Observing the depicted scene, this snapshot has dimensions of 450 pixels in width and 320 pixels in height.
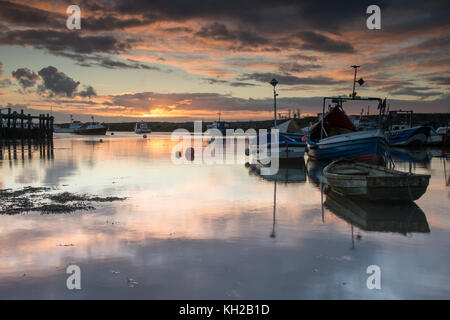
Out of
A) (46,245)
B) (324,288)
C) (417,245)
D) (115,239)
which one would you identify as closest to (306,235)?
(417,245)

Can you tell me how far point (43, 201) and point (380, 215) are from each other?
10685mm

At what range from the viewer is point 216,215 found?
37.4 ft

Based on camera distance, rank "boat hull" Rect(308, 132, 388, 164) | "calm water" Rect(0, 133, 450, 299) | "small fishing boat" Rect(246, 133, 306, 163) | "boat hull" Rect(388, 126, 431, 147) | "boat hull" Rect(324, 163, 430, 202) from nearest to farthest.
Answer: "calm water" Rect(0, 133, 450, 299)
"boat hull" Rect(324, 163, 430, 202)
"boat hull" Rect(308, 132, 388, 164)
"small fishing boat" Rect(246, 133, 306, 163)
"boat hull" Rect(388, 126, 431, 147)

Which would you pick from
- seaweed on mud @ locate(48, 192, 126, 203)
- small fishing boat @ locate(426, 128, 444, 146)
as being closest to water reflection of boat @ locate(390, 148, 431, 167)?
small fishing boat @ locate(426, 128, 444, 146)

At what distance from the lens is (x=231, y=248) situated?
8.22 m

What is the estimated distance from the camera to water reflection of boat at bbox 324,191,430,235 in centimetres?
1005

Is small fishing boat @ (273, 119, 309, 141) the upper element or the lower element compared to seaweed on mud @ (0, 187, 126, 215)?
upper

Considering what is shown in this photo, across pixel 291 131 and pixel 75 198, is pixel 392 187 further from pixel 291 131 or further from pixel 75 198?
pixel 291 131

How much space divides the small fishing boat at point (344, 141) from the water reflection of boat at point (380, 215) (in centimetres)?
953

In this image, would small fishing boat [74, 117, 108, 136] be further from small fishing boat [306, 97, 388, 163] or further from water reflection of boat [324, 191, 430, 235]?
water reflection of boat [324, 191, 430, 235]

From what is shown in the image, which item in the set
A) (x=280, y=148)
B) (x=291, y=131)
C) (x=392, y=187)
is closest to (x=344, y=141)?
(x=280, y=148)

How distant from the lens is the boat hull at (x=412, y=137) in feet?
161

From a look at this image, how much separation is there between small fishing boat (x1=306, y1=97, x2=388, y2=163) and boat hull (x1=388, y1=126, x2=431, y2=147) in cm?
2296
